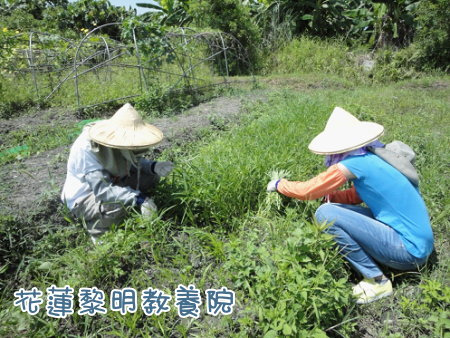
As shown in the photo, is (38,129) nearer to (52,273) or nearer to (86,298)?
(52,273)

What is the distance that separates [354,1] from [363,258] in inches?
488

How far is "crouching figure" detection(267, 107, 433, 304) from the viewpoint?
6.83 ft

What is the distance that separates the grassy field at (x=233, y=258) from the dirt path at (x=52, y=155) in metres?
0.17

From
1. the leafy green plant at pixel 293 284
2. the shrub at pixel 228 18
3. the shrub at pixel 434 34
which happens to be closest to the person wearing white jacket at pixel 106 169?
the leafy green plant at pixel 293 284

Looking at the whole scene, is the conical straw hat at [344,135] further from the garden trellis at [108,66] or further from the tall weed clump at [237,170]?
the garden trellis at [108,66]

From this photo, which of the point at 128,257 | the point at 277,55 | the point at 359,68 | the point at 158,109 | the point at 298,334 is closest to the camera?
the point at 298,334

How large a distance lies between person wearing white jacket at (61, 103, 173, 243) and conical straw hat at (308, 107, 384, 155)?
1151 mm

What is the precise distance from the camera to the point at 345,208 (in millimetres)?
2316

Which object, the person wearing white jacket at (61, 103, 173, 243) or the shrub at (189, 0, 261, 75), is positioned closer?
the person wearing white jacket at (61, 103, 173, 243)

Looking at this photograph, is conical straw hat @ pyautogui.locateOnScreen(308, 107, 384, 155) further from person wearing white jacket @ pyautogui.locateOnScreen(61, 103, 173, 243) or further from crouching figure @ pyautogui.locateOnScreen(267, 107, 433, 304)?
person wearing white jacket @ pyautogui.locateOnScreen(61, 103, 173, 243)

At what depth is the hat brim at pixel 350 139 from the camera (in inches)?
83.7

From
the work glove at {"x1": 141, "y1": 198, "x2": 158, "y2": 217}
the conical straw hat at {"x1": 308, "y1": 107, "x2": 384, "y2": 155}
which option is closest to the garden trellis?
the work glove at {"x1": 141, "y1": 198, "x2": 158, "y2": 217}

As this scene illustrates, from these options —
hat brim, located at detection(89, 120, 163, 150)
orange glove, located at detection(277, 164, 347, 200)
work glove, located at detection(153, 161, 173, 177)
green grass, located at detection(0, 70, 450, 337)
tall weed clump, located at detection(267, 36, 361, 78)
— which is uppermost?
hat brim, located at detection(89, 120, 163, 150)

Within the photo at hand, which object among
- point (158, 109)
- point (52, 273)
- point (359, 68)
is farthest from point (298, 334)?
point (359, 68)
